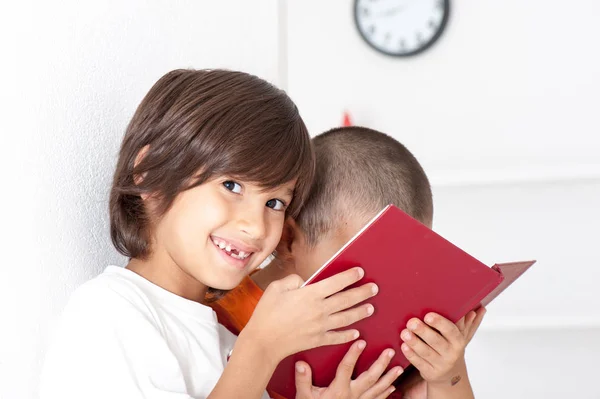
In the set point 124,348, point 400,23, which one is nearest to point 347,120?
point 400,23

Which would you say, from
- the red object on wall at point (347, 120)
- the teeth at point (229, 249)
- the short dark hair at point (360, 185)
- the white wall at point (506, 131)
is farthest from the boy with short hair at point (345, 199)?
the red object on wall at point (347, 120)

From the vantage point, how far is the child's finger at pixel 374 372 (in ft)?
3.09

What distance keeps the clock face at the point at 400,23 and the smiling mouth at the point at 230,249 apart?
5.22 feet

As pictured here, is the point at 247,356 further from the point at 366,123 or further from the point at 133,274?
the point at 366,123

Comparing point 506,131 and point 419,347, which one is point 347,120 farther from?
point 419,347

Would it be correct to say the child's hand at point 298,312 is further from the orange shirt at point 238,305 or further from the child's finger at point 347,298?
the orange shirt at point 238,305

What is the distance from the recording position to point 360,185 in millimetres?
1137

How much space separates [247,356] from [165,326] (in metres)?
0.13

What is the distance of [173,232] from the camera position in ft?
2.94

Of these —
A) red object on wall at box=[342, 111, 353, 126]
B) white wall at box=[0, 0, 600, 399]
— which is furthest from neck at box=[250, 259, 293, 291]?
red object on wall at box=[342, 111, 353, 126]

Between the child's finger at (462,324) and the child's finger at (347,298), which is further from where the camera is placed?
the child's finger at (462,324)

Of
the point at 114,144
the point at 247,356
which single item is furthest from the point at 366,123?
the point at 247,356

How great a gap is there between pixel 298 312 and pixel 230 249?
0.47ft

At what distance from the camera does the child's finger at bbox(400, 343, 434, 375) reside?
929 millimetres
